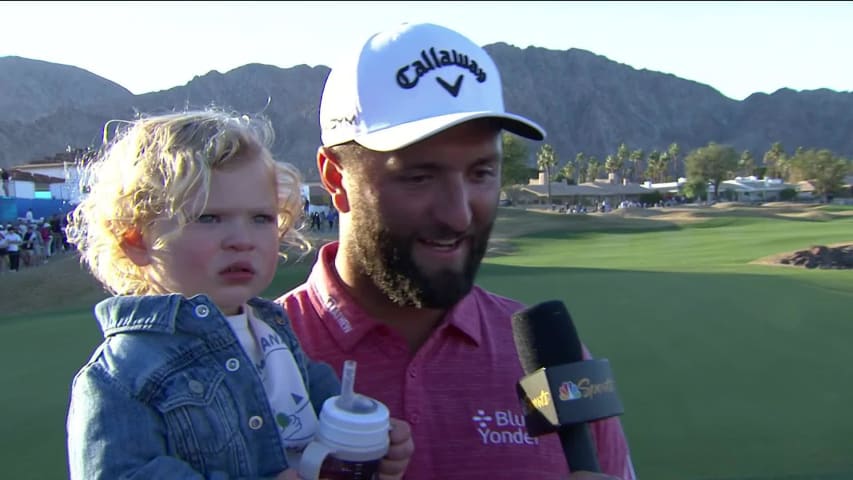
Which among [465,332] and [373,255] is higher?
[373,255]

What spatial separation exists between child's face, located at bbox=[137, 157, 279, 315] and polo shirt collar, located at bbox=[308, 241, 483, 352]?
309 mm

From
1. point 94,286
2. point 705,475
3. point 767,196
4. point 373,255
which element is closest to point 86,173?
point 373,255

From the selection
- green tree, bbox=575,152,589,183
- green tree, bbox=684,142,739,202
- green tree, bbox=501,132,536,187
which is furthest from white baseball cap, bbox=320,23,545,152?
green tree, bbox=575,152,589,183

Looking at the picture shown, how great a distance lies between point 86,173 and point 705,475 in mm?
4804

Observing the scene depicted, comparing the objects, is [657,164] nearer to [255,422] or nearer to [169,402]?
[255,422]

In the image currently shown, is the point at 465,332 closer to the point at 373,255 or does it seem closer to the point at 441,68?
the point at 373,255

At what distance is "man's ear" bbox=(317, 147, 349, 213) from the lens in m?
2.47

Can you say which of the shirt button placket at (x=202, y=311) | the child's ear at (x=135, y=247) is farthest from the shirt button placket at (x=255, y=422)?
the child's ear at (x=135, y=247)

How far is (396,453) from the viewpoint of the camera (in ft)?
6.30

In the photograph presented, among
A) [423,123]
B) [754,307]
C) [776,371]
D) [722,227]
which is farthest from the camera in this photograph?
[722,227]

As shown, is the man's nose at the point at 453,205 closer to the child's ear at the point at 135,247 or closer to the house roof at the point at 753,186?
the child's ear at the point at 135,247

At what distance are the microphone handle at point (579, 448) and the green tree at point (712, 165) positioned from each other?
97.8 meters

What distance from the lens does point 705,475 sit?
19.3ft

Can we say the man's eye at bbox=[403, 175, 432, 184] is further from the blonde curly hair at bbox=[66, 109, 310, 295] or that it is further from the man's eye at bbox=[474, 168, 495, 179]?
the blonde curly hair at bbox=[66, 109, 310, 295]
